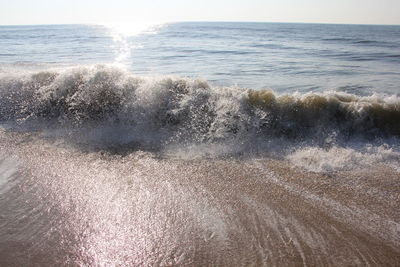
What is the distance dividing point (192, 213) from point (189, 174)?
3.13ft

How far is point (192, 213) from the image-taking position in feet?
11.4

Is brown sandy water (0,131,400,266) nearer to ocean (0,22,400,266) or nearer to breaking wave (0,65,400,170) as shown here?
ocean (0,22,400,266)

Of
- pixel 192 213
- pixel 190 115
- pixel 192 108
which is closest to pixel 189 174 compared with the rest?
pixel 192 213

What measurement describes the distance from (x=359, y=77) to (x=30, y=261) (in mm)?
11492

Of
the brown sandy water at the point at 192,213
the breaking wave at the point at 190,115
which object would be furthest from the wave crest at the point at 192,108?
the brown sandy water at the point at 192,213

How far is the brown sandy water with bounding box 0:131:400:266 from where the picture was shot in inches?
113

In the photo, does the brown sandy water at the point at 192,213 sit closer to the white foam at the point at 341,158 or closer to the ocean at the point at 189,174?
the ocean at the point at 189,174

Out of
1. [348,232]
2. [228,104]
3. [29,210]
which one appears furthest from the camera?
[228,104]

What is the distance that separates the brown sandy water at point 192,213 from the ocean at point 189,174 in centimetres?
1

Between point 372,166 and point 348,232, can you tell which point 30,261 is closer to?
point 348,232

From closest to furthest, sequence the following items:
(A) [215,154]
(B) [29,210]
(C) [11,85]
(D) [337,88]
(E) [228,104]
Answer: (B) [29,210] < (A) [215,154] < (E) [228,104] < (C) [11,85] < (D) [337,88]

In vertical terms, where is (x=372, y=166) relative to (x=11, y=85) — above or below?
below

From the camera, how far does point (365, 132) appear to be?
5801mm

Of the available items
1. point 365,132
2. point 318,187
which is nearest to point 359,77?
point 365,132
